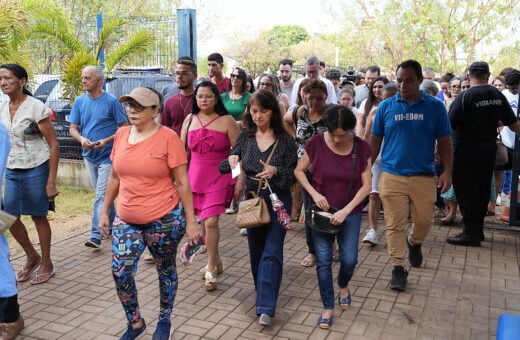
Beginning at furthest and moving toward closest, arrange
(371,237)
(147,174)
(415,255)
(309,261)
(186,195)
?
(371,237) < (309,261) < (415,255) < (186,195) < (147,174)

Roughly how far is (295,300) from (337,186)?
121 centimetres

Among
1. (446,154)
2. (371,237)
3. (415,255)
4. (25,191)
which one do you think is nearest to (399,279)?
(415,255)

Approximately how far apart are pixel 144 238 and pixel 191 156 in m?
1.47

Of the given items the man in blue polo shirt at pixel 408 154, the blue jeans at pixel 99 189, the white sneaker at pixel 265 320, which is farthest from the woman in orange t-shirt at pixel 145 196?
the blue jeans at pixel 99 189

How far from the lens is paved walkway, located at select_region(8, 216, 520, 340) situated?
13.8ft

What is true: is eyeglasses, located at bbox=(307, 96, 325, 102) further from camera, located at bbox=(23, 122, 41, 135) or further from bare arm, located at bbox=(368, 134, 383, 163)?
camera, located at bbox=(23, 122, 41, 135)

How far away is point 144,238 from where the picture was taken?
3.79 m

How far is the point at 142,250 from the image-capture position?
374 cm

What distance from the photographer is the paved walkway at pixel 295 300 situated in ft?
13.8

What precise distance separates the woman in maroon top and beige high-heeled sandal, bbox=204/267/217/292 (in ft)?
Result: 3.71

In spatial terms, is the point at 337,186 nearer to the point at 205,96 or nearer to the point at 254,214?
the point at 254,214

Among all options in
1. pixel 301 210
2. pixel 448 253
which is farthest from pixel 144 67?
pixel 448 253

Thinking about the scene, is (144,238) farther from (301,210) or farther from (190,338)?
(301,210)

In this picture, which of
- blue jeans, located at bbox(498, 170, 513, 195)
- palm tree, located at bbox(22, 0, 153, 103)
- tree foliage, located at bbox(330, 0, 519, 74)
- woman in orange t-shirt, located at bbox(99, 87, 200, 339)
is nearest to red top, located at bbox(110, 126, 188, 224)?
woman in orange t-shirt, located at bbox(99, 87, 200, 339)
